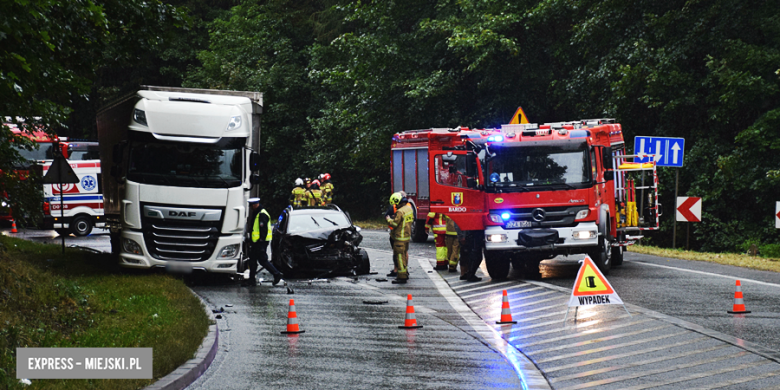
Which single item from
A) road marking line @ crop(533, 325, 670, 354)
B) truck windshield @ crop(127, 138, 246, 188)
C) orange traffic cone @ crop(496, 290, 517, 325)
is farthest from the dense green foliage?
road marking line @ crop(533, 325, 670, 354)

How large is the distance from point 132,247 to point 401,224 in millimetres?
5075

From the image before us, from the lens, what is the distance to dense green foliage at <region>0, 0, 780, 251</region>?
25.3 meters

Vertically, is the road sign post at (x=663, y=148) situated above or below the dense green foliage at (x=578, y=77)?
below

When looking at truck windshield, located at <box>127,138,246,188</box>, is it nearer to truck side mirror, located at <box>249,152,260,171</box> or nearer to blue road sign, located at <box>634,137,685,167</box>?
truck side mirror, located at <box>249,152,260,171</box>

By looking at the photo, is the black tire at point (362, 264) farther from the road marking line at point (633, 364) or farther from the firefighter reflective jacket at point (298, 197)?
the road marking line at point (633, 364)

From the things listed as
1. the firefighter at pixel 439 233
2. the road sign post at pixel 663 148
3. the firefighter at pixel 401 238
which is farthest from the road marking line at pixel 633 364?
the road sign post at pixel 663 148

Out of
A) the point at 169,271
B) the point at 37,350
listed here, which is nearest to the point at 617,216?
the point at 169,271

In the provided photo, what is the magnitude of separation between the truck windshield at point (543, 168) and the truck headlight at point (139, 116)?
6539 mm

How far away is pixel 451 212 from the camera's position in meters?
18.8

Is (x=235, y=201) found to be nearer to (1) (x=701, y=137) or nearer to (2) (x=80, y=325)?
(2) (x=80, y=325)

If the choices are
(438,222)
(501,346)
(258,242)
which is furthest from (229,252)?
(501,346)

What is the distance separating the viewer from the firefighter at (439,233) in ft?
60.0

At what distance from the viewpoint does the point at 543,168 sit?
Result: 16.5 m

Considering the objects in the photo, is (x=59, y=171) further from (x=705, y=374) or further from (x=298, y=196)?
(x=705, y=374)
